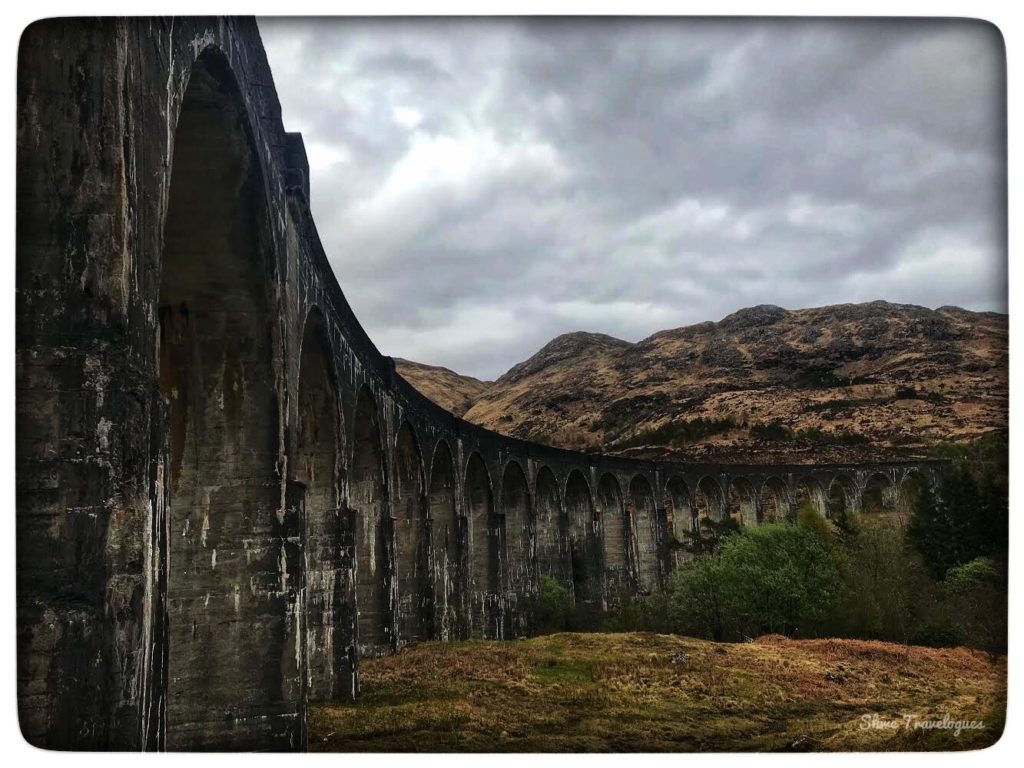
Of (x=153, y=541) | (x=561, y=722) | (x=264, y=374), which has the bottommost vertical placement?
(x=561, y=722)

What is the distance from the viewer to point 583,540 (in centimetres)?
3441

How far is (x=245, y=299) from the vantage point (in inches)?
353

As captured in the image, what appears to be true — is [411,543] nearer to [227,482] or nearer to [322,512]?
[322,512]

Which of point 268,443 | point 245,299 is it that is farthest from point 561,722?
point 245,299

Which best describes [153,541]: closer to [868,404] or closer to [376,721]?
[376,721]

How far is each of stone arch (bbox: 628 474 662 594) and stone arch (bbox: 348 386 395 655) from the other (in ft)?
75.7

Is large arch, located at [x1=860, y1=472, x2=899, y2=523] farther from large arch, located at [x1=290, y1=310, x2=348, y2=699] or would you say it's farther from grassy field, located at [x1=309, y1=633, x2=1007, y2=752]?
large arch, located at [x1=290, y1=310, x2=348, y2=699]

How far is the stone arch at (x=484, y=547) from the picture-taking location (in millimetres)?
24688

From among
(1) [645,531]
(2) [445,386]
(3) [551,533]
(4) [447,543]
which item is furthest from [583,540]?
(2) [445,386]

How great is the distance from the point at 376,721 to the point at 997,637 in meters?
6.56

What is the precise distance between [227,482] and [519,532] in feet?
68.6

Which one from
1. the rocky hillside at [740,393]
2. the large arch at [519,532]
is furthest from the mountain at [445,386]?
the large arch at [519,532]

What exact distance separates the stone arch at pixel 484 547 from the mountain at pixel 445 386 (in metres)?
55.1

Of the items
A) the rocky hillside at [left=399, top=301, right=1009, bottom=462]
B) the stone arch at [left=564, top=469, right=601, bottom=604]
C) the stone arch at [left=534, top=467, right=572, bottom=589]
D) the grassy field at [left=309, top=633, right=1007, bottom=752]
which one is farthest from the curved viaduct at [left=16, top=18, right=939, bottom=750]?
the rocky hillside at [left=399, top=301, right=1009, bottom=462]
